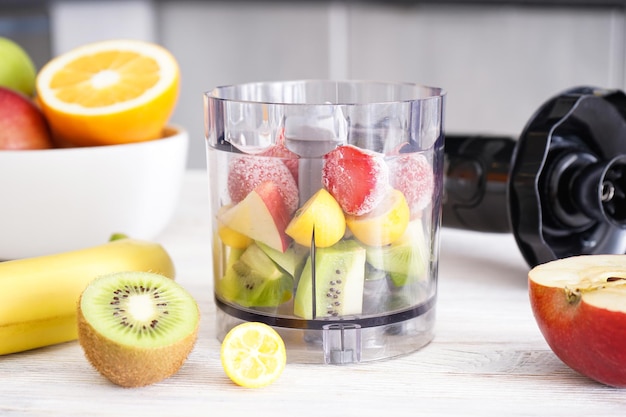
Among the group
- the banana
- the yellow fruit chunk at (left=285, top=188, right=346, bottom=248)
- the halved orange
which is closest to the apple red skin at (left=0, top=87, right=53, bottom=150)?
the halved orange

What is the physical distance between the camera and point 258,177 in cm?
70

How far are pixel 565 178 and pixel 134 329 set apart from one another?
0.52 m

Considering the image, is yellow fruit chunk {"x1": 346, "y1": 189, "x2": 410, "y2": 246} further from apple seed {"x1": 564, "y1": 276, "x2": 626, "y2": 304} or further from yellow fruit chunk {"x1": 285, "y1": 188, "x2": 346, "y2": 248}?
apple seed {"x1": 564, "y1": 276, "x2": 626, "y2": 304}

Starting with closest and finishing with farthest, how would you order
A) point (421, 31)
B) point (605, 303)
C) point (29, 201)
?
point (605, 303), point (29, 201), point (421, 31)

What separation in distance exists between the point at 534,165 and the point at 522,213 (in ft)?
0.17

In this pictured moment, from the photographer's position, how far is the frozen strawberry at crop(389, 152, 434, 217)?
689mm

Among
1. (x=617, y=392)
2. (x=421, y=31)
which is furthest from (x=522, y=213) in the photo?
(x=421, y=31)

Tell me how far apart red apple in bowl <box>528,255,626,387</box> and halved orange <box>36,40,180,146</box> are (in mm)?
534

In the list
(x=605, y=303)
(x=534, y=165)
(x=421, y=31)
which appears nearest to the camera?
(x=605, y=303)

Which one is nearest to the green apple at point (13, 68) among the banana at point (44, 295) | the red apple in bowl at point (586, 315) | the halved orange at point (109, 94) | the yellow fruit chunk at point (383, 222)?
the halved orange at point (109, 94)

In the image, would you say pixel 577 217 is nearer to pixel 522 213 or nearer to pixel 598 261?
pixel 522 213

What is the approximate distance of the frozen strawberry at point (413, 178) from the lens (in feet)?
2.26

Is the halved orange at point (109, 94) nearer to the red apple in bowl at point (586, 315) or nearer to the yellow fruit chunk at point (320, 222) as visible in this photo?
the yellow fruit chunk at point (320, 222)

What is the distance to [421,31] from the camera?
97.4 inches
